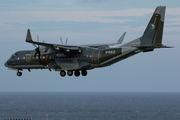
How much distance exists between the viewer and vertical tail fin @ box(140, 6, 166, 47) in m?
39.2

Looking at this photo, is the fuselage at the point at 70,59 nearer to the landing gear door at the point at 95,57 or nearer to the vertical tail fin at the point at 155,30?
the landing gear door at the point at 95,57

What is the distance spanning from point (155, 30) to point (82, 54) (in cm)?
1060

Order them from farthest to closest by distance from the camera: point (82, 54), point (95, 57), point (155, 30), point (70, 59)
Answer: point (70, 59), point (82, 54), point (95, 57), point (155, 30)

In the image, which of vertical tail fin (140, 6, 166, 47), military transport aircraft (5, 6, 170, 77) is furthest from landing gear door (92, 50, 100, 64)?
vertical tail fin (140, 6, 166, 47)

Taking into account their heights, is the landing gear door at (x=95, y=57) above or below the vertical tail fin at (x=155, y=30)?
below

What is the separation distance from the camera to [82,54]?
4262 cm

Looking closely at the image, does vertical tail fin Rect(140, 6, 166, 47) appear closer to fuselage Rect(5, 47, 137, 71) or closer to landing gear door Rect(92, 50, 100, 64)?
fuselage Rect(5, 47, 137, 71)

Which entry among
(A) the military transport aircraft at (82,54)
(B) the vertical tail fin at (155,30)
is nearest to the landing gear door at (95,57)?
(A) the military transport aircraft at (82,54)

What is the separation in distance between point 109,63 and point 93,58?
230 cm

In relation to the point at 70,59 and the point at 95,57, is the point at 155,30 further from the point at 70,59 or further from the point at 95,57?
the point at 70,59

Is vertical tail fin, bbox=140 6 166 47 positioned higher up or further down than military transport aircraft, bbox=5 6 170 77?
higher up

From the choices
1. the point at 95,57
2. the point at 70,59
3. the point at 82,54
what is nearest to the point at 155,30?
the point at 95,57

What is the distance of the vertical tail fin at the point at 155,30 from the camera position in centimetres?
3916

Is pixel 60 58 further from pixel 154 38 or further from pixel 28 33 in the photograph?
pixel 154 38
